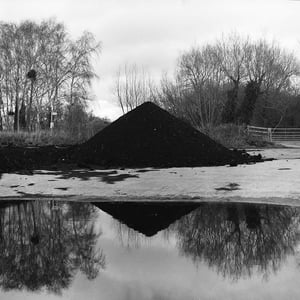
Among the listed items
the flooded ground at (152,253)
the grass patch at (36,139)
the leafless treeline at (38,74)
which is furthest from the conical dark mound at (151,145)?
the leafless treeline at (38,74)

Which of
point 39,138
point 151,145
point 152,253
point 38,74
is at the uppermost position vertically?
point 38,74

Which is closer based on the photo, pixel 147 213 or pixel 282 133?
pixel 147 213

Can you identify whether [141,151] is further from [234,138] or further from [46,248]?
[234,138]

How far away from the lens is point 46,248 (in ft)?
16.9

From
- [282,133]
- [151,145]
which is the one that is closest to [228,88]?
[282,133]

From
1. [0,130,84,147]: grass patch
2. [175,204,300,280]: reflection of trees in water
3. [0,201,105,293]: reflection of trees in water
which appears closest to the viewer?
[0,201,105,293]: reflection of trees in water

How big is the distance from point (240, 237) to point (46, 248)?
103 inches

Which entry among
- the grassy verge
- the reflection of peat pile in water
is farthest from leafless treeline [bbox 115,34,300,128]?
the reflection of peat pile in water

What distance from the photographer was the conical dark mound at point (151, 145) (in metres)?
16.1

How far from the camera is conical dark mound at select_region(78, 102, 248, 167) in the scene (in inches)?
633

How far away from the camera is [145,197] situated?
8.95 m

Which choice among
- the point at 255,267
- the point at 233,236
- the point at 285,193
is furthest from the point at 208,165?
the point at 255,267

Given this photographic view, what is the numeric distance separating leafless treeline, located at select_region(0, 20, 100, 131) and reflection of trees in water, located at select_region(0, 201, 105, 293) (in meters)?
34.0

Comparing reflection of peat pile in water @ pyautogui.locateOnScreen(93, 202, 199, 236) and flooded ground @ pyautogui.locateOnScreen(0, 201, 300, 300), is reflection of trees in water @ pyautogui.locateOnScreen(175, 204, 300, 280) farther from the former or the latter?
reflection of peat pile in water @ pyautogui.locateOnScreen(93, 202, 199, 236)
